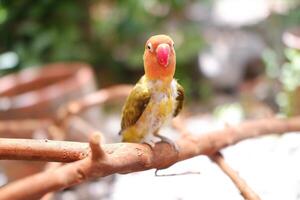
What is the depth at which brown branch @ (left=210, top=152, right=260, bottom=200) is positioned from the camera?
0.74 meters

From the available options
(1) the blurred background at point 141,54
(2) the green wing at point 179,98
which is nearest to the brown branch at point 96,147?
(2) the green wing at point 179,98

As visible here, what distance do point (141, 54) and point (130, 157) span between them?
6.81 feet

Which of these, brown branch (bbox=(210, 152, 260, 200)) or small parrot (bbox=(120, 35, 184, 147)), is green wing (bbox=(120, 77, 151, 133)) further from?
brown branch (bbox=(210, 152, 260, 200))

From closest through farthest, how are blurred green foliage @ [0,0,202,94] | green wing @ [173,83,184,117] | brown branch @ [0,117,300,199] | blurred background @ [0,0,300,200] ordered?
brown branch @ [0,117,300,199], green wing @ [173,83,184,117], blurred background @ [0,0,300,200], blurred green foliage @ [0,0,202,94]

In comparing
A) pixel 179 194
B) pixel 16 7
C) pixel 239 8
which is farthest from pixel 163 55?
pixel 239 8

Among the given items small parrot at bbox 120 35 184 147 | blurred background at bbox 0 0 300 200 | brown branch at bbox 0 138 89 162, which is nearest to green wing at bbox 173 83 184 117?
small parrot at bbox 120 35 184 147

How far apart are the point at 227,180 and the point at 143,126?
16 centimetres

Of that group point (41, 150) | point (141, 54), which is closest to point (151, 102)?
point (41, 150)

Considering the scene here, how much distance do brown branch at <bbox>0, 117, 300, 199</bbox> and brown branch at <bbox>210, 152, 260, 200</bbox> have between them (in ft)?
0.04

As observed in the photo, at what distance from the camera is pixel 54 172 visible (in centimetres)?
55

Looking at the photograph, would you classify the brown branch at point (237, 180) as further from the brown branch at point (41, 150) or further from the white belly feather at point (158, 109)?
the brown branch at point (41, 150)

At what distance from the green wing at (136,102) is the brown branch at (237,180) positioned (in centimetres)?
14

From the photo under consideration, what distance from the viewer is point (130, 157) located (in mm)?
667

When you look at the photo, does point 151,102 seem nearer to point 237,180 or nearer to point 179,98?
point 179,98
